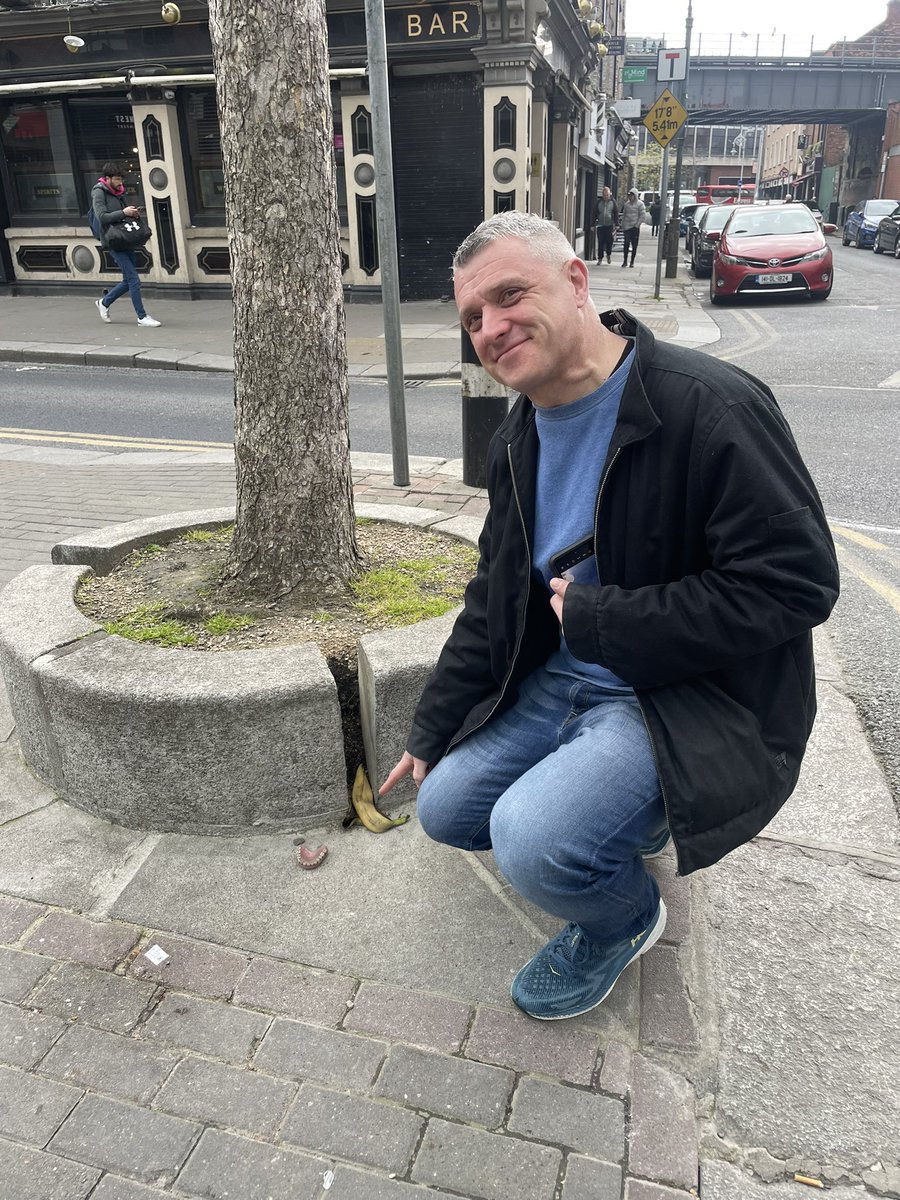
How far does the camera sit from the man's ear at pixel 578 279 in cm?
185

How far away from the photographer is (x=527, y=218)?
187 cm

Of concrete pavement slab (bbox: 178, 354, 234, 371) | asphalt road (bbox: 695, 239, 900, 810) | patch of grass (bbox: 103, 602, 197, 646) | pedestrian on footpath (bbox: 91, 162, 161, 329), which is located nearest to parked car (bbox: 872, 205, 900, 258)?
asphalt road (bbox: 695, 239, 900, 810)

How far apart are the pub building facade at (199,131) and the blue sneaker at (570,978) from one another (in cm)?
1403

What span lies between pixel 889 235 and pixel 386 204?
29.4 metres

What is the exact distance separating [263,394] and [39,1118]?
2.20 metres

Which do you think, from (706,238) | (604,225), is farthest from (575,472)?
(604,225)

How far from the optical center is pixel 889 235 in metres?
28.8

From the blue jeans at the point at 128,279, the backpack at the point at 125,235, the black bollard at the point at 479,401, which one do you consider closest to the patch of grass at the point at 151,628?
the black bollard at the point at 479,401

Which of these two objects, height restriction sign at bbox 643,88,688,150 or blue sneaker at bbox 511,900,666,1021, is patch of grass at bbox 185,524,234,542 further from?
height restriction sign at bbox 643,88,688,150

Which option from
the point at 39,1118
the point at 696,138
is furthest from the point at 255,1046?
the point at 696,138

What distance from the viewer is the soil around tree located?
294 centimetres

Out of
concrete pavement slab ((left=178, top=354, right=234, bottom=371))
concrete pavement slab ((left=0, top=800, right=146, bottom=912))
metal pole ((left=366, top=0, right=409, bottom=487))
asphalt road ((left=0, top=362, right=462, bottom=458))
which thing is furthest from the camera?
concrete pavement slab ((left=178, top=354, right=234, bottom=371))

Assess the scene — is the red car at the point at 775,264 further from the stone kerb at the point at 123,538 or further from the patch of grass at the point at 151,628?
the patch of grass at the point at 151,628

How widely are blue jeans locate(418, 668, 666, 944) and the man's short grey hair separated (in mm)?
928
